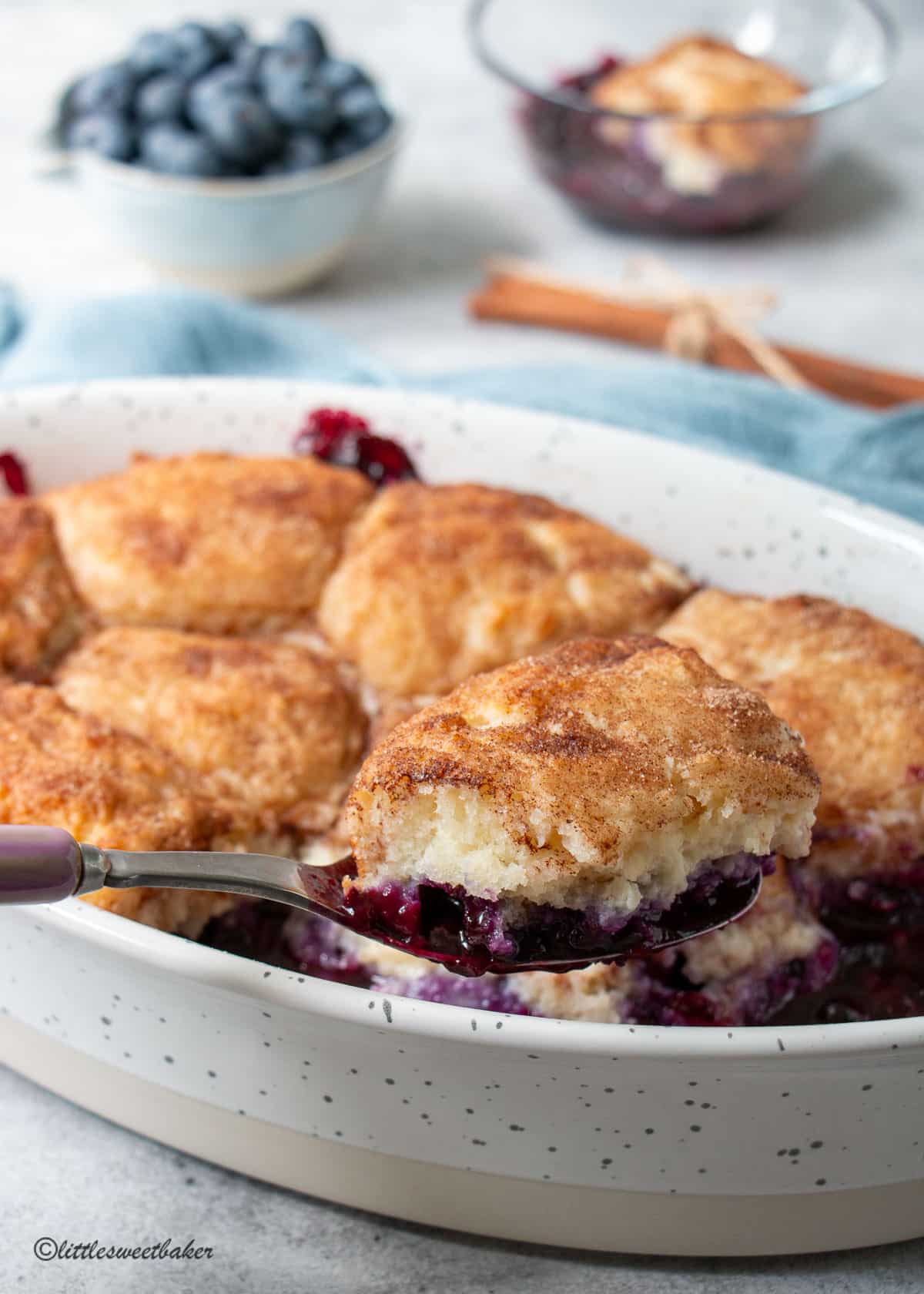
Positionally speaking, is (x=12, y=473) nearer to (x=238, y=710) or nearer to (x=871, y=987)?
(x=238, y=710)

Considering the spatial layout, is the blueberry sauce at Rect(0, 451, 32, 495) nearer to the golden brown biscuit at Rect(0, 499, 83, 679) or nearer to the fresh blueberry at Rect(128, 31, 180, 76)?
the golden brown biscuit at Rect(0, 499, 83, 679)

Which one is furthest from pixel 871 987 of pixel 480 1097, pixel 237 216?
pixel 237 216

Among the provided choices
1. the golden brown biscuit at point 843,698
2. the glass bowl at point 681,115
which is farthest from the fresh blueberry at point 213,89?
the golden brown biscuit at point 843,698

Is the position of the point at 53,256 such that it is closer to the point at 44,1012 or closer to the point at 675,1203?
the point at 44,1012

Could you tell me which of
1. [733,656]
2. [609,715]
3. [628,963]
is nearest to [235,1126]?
[628,963]

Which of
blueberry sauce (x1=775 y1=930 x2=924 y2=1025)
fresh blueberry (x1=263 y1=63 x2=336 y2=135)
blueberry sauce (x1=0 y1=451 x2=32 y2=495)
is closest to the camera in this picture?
blueberry sauce (x1=775 y1=930 x2=924 y2=1025)

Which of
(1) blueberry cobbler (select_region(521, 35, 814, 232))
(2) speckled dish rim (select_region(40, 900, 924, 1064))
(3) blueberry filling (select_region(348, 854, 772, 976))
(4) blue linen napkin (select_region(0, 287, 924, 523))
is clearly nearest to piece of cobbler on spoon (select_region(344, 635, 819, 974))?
(3) blueberry filling (select_region(348, 854, 772, 976))

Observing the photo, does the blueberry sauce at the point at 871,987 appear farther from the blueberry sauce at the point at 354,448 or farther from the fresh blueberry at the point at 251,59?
the fresh blueberry at the point at 251,59
